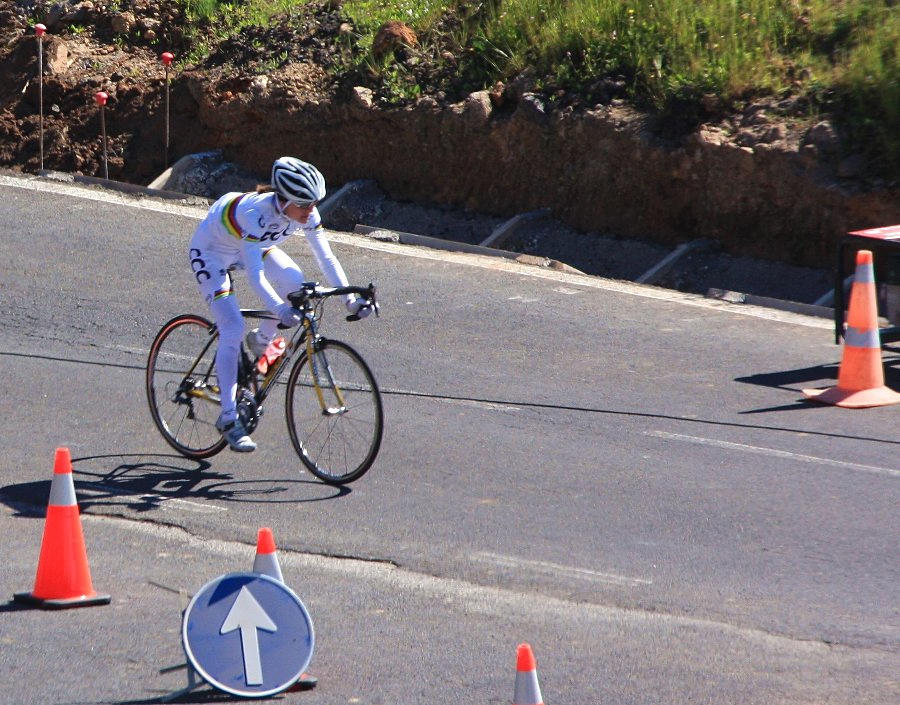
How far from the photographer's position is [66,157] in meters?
19.0

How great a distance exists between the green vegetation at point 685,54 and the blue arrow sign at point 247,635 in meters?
10.1

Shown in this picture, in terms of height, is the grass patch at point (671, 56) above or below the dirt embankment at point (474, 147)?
above

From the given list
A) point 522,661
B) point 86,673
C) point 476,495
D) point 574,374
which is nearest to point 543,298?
point 574,374

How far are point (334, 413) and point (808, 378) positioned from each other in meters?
4.20

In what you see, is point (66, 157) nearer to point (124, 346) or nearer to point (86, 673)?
point (124, 346)

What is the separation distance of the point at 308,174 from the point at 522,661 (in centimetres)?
406

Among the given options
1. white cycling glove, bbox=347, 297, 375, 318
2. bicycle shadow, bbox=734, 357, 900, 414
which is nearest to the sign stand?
white cycling glove, bbox=347, 297, 375, 318

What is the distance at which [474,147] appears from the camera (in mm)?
16344

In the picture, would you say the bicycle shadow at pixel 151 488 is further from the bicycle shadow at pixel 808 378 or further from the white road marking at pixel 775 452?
the bicycle shadow at pixel 808 378

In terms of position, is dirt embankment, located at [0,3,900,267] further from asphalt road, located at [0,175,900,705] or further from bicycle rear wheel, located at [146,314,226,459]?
bicycle rear wheel, located at [146,314,226,459]

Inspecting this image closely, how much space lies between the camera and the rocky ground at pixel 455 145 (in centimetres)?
1390

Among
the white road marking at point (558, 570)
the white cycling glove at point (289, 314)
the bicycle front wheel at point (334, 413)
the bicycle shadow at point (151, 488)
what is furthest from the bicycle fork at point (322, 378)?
the white road marking at point (558, 570)

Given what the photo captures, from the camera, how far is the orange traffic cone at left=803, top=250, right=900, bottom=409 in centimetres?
947

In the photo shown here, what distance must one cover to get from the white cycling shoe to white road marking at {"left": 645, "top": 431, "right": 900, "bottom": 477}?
8.77ft
